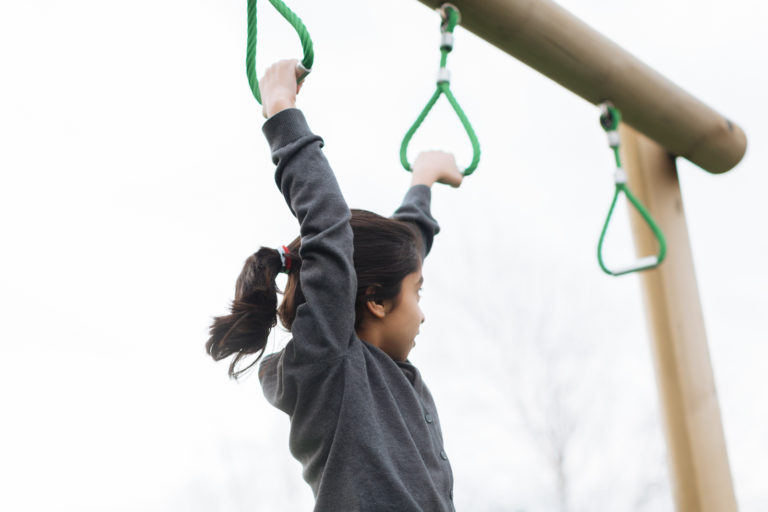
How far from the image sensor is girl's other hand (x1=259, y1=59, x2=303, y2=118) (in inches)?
35.3

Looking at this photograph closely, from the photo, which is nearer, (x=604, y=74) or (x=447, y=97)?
(x=447, y=97)

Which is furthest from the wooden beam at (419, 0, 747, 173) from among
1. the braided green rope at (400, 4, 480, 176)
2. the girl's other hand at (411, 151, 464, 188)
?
the girl's other hand at (411, 151, 464, 188)

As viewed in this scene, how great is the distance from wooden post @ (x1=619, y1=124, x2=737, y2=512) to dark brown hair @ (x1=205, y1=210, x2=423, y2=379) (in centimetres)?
54

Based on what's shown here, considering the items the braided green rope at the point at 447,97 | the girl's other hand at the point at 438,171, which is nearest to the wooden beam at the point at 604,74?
the braided green rope at the point at 447,97

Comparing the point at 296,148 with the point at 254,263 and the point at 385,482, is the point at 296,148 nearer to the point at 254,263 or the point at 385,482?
the point at 254,263

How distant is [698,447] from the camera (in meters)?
1.22

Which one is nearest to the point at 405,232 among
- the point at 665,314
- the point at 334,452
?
the point at 334,452

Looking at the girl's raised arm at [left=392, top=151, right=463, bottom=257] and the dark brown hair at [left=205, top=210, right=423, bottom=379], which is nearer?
the dark brown hair at [left=205, top=210, right=423, bottom=379]

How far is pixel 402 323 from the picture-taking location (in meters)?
0.95

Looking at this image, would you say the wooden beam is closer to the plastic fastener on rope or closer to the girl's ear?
the plastic fastener on rope

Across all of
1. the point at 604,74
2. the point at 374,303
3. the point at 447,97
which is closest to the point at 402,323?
the point at 374,303

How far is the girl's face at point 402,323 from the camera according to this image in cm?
95

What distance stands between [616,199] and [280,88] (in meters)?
0.54

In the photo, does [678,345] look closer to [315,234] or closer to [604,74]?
[604,74]
